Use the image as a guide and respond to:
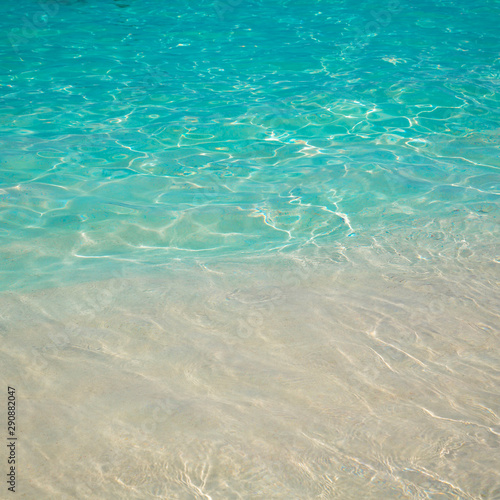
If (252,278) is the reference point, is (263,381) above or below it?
above

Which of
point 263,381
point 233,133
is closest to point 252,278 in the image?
point 263,381

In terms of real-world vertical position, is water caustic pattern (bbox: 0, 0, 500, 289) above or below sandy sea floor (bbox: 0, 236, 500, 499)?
below

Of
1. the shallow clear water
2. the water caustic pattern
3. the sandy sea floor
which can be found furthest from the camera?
the water caustic pattern

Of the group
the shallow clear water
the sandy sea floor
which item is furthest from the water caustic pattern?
the sandy sea floor

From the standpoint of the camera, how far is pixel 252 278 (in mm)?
4305

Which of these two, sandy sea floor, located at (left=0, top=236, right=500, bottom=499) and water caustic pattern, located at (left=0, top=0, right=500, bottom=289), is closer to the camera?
sandy sea floor, located at (left=0, top=236, right=500, bottom=499)

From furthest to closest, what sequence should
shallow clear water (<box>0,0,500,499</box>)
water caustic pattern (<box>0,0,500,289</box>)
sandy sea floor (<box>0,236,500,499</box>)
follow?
water caustic pattern (<box>0,0,500,289</box>) → shallow clear water (<box>0,0,500,499</box>) → sandy sea floor (<box>0,236,500,499</box>)

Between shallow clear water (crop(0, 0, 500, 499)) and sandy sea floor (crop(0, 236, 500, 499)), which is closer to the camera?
sandy sea floor (crop(0, 236, 500, 499))

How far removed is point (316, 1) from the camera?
1541 cm

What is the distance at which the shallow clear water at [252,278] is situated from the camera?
258 centimetres

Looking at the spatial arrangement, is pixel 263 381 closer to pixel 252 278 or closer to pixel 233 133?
pixel 252 278

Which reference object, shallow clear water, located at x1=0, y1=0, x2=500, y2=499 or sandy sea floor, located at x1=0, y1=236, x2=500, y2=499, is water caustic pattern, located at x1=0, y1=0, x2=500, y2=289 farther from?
sandy sea floor, located at x1=0, y1=236, x2=500, y2=499

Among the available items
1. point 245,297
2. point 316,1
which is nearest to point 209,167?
point 245,297

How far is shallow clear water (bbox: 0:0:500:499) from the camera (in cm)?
258
